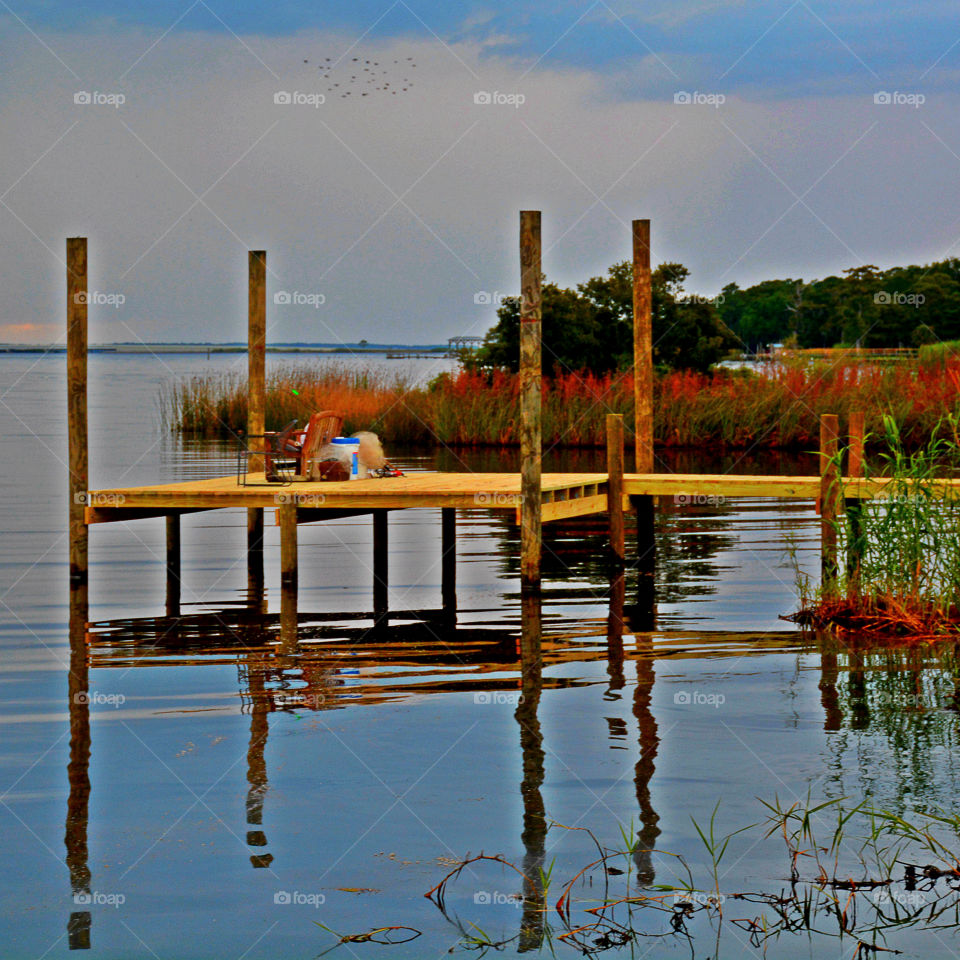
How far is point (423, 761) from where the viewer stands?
7617 mm

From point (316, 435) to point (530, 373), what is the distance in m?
2.29

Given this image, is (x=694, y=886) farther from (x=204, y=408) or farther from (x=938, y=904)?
(x=204, y=408)

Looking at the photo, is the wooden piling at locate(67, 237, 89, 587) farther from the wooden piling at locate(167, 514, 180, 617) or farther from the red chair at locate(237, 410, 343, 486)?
the red chair at locate(237, 410, 343, 486)

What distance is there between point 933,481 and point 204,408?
2681 cm

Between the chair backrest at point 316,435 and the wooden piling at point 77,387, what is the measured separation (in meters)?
1.87

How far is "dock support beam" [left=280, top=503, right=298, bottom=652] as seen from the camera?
12547mm

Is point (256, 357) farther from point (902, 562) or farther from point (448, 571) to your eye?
point (902, 562)

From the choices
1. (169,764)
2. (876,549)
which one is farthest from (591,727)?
(876,549)

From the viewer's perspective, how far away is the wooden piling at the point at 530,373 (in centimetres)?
1230

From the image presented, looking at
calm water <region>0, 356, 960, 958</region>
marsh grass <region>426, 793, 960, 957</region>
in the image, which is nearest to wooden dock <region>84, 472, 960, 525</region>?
calm water <region>0, 356, 960, 958</region>

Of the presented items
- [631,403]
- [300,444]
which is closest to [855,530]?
[300,444]

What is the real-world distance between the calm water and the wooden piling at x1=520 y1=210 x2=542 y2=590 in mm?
882

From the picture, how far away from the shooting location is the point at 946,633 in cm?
1080

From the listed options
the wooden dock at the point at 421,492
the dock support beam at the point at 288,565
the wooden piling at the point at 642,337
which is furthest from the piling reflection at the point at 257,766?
the wooden piling at the point at 642,337
